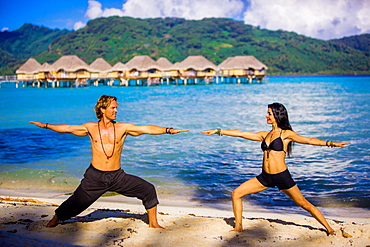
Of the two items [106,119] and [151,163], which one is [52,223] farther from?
[151,163]

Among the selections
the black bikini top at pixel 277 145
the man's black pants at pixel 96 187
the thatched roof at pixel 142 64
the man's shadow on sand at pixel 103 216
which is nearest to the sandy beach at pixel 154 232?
the man's shadow on sand at pixel 103 216

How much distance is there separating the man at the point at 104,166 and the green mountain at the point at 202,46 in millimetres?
116611

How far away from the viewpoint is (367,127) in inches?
683

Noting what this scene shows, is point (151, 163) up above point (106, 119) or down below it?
below

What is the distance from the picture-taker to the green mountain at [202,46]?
5285 inches

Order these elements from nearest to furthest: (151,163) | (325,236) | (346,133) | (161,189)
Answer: (325,236)
(161,189)
(151,163)
(346,133)

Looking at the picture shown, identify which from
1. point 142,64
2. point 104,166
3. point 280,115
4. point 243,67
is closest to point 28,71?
point 142,64

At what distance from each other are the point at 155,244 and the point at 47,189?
4752mm

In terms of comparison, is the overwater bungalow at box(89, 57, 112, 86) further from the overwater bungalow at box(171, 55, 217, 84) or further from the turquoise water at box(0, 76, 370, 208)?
the turquoise water at box(0, 76, 370, 208)

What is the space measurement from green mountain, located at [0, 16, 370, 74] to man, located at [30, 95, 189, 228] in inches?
4591

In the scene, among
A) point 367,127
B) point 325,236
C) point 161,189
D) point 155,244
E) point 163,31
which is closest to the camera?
point 155,244

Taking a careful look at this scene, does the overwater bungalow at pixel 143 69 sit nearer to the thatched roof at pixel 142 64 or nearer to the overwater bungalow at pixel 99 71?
the thatched roof at pixel 142 64

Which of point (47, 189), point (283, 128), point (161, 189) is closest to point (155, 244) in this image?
point (283, 128)

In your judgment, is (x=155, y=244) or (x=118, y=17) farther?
(x=118, y=17)
